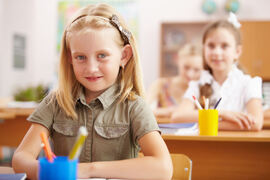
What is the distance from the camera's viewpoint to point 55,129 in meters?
1.34

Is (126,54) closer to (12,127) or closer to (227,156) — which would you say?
(227,156)

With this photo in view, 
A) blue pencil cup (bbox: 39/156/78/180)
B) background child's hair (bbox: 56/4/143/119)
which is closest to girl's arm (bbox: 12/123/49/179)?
background child's hair (bbox: 56/4/143/119)

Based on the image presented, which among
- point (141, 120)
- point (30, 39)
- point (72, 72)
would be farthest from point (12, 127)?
point (30, 39)

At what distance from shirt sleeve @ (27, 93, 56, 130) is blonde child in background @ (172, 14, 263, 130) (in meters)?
1.01

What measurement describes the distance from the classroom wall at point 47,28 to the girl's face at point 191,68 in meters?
3.06

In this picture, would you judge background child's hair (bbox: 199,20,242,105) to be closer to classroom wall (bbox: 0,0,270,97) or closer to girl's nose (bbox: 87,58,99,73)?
girl's nose (bbox: 87,58,99,73)

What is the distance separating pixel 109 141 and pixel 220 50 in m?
1.29

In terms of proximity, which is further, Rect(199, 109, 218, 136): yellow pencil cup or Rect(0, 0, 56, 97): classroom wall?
Rect(0, 0, 56, 97): classroom wall

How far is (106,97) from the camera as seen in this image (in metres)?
1.35

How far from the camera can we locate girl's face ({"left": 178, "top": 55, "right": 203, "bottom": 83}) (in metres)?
3.54

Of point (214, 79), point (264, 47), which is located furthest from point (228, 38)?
point (264, 47)

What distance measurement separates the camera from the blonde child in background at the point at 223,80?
7.39 ft

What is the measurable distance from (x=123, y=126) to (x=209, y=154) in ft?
2.24

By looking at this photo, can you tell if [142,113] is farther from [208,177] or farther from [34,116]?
[208,177]
